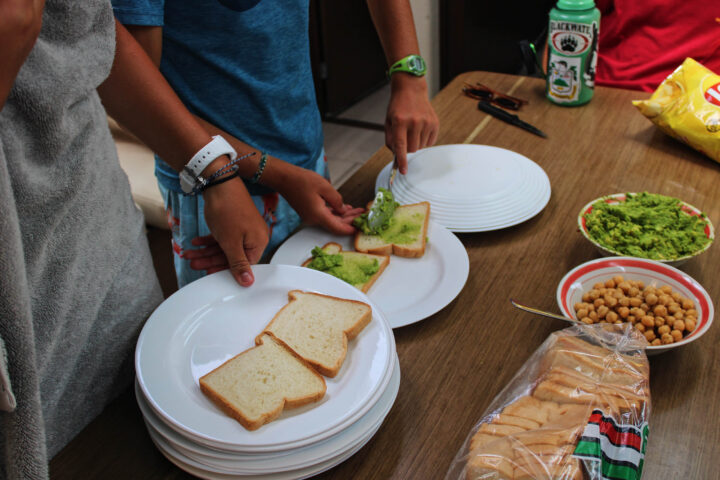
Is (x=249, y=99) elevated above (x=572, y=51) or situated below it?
above

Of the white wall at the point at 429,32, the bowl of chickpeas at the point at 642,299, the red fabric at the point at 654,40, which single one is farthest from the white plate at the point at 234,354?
the white wall at the point at 429,32

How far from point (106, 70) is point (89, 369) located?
1.32 feet

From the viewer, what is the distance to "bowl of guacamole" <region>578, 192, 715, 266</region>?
1015 millimetres

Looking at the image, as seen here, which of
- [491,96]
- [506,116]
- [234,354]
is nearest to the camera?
[234,354]

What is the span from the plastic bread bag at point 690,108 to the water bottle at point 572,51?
7.7 inches

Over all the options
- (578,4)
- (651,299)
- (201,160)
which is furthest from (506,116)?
(201,160)

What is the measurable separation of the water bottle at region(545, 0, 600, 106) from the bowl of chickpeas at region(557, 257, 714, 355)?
782mm

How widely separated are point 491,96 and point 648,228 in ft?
2.68

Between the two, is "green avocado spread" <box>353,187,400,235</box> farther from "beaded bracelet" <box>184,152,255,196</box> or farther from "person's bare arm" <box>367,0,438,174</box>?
"beaded bracelet" <box>184,152,255,196</box>

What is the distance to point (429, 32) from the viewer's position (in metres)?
3.33

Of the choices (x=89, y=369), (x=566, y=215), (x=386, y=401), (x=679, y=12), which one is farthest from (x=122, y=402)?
(x=679, y=12)

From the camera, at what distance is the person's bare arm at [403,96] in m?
1.36

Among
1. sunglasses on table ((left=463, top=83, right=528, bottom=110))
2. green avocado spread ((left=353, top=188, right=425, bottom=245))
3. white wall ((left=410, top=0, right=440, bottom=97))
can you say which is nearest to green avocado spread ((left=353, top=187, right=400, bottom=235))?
green avocado spread ((left=353, top=188, right=425, bottom=245))

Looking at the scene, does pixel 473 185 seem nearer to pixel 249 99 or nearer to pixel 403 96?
pixel 403 96
